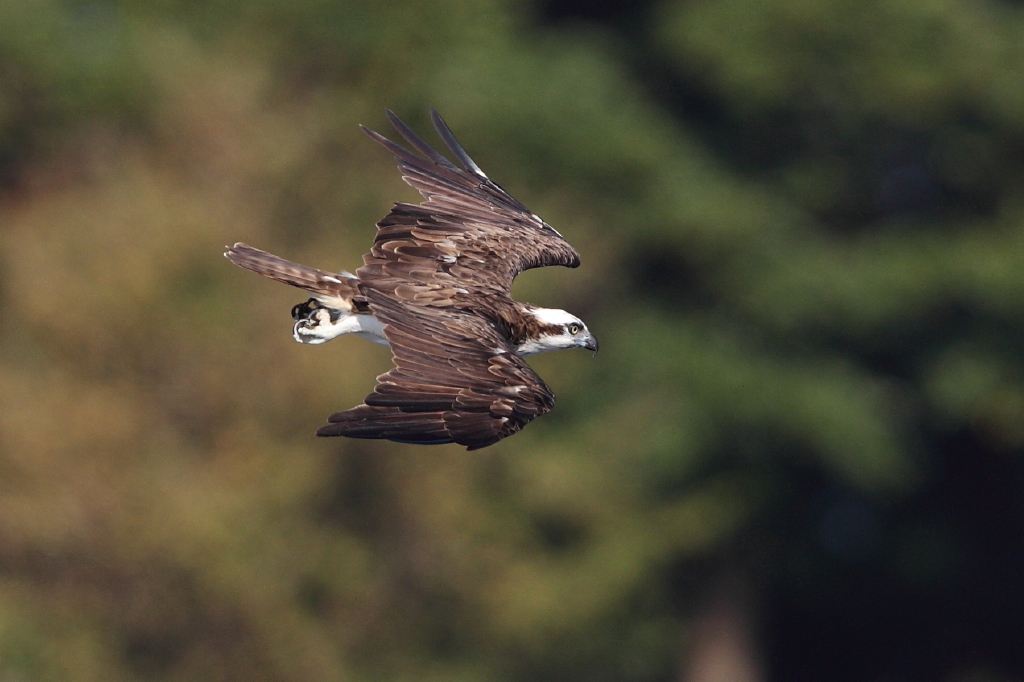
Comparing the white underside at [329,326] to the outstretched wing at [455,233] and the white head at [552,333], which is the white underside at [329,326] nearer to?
the outstretched wing at [455,233]

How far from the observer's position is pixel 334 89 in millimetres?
25938

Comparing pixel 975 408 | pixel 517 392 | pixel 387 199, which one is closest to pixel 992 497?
pixel 975 408

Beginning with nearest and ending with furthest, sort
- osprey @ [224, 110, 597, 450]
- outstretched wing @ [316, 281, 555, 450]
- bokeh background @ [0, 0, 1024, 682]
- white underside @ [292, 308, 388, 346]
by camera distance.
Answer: outstretched wing @ [316, 281, 555, 450] → osprey @ [224, 110, 597, 450] → white underside @ [292, 308, 388, 346] → bokeh background @ [0, 0, 1024, 682]

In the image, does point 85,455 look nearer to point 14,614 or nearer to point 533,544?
point 14,614

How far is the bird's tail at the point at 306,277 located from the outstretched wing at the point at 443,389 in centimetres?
94

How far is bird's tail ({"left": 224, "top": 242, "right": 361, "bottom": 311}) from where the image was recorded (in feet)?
33.4

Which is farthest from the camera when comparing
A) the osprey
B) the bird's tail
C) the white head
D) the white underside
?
the white head

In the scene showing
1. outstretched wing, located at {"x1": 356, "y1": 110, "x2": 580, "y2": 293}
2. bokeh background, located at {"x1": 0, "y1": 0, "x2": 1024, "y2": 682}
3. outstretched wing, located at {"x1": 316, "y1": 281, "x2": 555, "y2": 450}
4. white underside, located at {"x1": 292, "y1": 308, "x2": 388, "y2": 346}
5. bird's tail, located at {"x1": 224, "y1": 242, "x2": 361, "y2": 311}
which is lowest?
outstretched wing, located at {"x1": 316, "y1": 281, "x2": 555, "y2": 450}

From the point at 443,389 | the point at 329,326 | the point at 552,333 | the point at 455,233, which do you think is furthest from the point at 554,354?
the point at 443,389

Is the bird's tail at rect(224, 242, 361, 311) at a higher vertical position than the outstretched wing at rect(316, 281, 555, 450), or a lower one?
higher

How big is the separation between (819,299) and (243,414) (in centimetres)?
1101

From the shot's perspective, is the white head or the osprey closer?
the osprey

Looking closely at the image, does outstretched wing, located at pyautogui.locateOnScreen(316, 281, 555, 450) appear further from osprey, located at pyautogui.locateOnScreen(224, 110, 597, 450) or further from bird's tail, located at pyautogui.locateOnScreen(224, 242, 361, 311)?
bird's tail, located at pyautogui.locateOnScreen(224, 242, 361, 311)

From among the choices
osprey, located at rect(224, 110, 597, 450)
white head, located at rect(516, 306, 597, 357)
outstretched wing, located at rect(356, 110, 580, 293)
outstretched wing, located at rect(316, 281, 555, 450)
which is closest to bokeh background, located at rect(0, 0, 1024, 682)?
outstretched wing, located at rect(356, 110, 580, 293)
